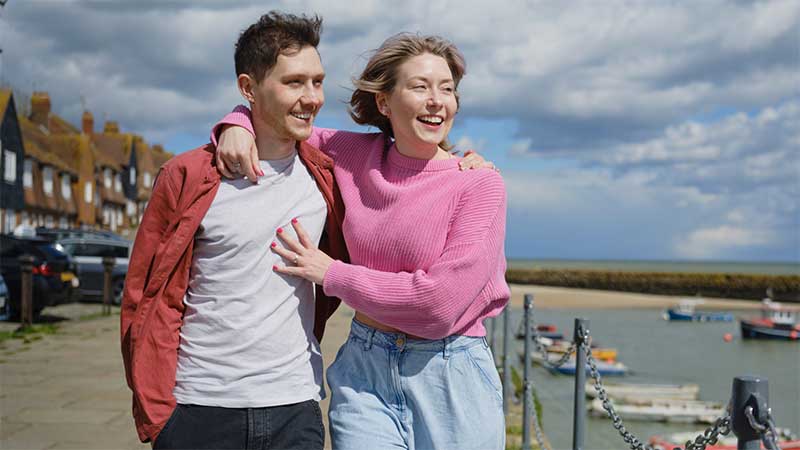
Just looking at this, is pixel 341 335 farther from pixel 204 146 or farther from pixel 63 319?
pixel 204 146

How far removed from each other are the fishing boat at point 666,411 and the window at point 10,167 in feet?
96.9

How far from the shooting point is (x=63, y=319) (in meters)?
16.1

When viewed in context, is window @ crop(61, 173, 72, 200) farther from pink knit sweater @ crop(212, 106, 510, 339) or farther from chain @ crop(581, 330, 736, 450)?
pink knit sweater @ crop(212, 106, 510, 339)

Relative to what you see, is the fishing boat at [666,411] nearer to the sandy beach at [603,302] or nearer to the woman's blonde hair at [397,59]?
the woman's blonde hair at [397,59]

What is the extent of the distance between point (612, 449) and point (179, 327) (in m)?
13.6

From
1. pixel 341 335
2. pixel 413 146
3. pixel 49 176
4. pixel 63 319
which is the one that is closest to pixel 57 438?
pixel 413 146

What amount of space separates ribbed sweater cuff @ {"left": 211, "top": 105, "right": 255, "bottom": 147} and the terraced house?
29971 mm

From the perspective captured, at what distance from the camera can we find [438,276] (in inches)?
109

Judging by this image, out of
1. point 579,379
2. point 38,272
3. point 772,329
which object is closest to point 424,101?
point 579,379

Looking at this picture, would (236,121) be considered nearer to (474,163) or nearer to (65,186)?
(474,163)

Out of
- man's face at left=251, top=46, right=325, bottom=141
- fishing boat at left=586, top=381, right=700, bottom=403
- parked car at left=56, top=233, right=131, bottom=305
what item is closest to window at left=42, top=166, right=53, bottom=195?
parked car at left=56, top=233, right=131, bottom=305

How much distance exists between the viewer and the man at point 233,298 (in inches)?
109

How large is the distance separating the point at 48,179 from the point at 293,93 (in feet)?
149

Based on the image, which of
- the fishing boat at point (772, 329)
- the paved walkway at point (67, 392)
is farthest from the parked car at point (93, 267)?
the fishing boat at point (772, 329)
